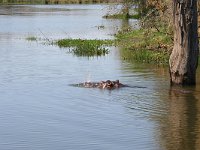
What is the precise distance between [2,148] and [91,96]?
5.79m

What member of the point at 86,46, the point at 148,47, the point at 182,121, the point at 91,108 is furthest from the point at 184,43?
the point at 86,46

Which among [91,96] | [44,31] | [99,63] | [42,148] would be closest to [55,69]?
[99,63]

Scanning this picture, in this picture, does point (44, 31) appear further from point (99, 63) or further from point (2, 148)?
point (2, 148)

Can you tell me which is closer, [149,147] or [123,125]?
[149,147]

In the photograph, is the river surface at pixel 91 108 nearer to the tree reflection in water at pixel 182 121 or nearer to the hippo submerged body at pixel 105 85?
the tree reflection in water at pixel 182 121

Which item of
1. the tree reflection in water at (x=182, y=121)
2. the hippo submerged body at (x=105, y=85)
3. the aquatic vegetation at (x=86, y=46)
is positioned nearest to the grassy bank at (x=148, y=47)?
the aquatic vegetation at (x=86, y=46)

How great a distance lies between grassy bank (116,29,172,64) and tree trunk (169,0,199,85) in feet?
17.3

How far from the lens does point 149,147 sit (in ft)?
36.5

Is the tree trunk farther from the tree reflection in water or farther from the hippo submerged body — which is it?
the hippo submerged body

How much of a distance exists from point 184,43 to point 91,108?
4231 mm

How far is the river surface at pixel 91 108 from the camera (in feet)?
38.0

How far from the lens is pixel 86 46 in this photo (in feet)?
97.8

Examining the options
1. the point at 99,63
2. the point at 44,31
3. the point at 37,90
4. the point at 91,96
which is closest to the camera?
the point at 91,96

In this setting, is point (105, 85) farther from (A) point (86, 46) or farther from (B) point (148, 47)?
(A) point (86, 46)
